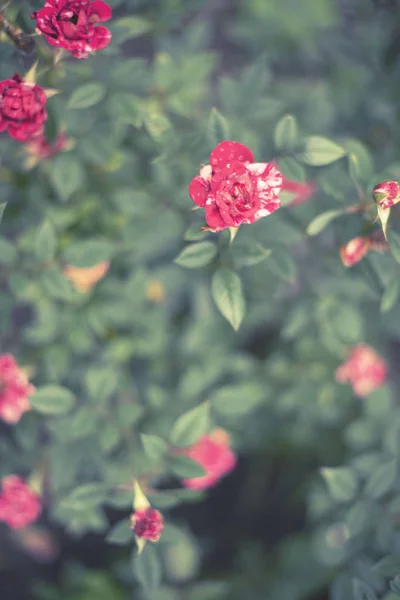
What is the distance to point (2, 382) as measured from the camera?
135 centimetres

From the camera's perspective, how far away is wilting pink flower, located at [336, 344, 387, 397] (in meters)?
1.78

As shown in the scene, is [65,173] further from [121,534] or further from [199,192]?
[121,534]

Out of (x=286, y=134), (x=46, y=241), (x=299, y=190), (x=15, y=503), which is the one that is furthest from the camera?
(x=299, y=190)

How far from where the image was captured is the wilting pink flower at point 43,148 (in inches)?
53.7

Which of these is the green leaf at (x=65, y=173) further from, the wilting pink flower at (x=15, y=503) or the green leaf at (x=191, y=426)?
the wilting pink flower at (x=15, y=503)

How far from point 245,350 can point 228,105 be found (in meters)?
1.26

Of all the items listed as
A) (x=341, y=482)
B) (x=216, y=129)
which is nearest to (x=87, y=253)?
(x=216, y=129)

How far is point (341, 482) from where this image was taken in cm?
130

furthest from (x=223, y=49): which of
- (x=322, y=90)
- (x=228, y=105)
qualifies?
(x=228, y=105)

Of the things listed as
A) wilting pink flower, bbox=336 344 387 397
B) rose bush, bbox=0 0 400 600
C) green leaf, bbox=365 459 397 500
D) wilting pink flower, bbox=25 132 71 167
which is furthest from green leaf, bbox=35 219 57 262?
wilting pink flower, bbox=336 344 387 397

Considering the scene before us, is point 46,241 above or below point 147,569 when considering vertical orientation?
above

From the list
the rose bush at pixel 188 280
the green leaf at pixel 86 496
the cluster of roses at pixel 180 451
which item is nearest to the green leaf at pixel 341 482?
the rose bush at pixel 188 280

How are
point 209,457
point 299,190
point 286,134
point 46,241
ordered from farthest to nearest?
point 209,457 < point 299,190 < point 46,241 < point 286,134

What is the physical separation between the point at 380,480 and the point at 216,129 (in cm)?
91
